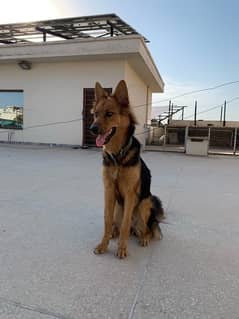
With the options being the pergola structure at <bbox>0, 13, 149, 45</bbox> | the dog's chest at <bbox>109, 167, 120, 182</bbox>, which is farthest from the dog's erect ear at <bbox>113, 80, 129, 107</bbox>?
the pergola structure at <bbox>0, 13, 149, 45</bbox>

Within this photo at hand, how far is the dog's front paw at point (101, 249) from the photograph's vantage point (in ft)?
6.44

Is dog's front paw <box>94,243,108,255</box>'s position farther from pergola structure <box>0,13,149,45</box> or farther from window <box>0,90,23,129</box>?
window <box>0,90,23,129</box>

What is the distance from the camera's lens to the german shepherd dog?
6.00 ft

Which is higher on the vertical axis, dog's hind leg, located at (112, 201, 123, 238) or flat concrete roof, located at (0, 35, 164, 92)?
flat concrete roof, located at (0, 35, 164, 92)

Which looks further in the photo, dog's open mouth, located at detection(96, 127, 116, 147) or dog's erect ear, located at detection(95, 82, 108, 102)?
dog's erect ear, located at detection(95, 82, 108, 102)

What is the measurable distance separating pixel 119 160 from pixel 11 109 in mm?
9931

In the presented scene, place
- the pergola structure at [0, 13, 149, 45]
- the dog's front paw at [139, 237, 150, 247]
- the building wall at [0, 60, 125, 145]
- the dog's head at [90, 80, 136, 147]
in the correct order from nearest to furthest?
the dog's head at [90, 80, 136, 147] → the dog's front paw at [139, 237, 150, 247] → the building wall at [0, 60, 125, 145] → the pergola structure at [0, 13, 149, 45]

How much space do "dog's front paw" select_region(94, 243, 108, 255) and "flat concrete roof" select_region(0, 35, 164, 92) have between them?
7439 mm

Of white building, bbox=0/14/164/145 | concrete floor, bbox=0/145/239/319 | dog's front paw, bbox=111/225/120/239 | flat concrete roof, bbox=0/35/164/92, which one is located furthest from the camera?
white building, bbox=0/14/164/145

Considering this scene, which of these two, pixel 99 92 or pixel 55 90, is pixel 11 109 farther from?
pixel 99 92

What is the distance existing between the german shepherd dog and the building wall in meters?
7.51

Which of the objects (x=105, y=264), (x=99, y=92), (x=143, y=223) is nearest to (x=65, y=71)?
(x=99, y=92)

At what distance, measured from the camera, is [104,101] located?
1.88m

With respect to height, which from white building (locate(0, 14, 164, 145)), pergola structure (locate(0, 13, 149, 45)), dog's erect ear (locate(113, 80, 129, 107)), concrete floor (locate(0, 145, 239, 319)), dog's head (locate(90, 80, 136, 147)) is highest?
pergola structure (locate(0, 13, 149, 45))
